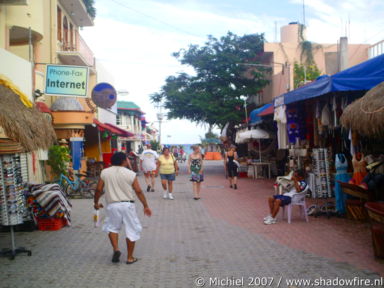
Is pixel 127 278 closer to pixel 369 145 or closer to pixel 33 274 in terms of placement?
pixel 33 274

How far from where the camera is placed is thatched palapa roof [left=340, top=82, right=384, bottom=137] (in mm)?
7113

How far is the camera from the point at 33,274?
5691mm

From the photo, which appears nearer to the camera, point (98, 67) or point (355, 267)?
point (355, 267)

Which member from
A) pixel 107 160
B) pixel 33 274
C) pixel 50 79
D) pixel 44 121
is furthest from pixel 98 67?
pixel 33 274

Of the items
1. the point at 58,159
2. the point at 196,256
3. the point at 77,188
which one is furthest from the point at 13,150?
the point at 77,188

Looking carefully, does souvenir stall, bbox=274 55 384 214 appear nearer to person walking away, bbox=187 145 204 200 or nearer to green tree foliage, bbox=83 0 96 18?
person walking away, bbox=187 145 204 200

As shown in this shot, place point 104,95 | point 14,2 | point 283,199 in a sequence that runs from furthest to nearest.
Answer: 1. point 104,95
2. point 14,2
3. point 283,199

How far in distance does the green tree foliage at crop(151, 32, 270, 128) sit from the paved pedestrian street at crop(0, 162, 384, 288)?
53.6 ft

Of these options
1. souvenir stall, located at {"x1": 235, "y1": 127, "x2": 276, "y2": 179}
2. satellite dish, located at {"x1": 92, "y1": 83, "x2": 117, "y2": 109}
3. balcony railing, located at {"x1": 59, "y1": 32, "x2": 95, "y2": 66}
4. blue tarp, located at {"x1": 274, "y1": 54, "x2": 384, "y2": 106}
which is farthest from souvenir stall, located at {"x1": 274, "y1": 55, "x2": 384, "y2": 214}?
balcony railing, located at {"x1": 59, "y1": 32, "x2": 95, "y2": 66}

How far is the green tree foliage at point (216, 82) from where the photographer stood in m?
26.2

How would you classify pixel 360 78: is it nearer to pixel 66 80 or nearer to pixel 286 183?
pixel 286 183

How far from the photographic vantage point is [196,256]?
260 inches

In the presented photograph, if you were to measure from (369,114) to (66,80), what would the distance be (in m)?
7.46

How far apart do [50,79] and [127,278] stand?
715 centimetres
